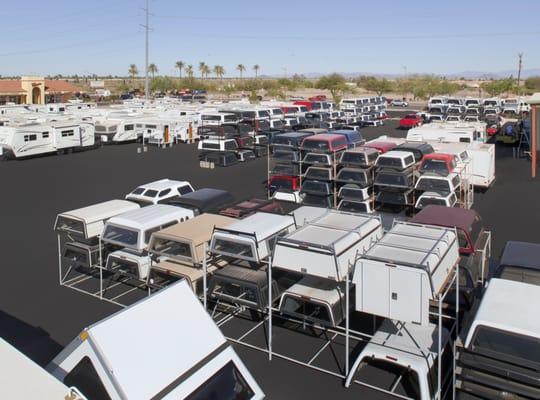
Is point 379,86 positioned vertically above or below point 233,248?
above

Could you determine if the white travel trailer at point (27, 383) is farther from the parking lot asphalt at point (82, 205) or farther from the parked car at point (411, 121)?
the parked car at point (411, 121)

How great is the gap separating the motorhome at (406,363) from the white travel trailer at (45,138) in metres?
30.8

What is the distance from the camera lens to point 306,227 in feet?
33.8

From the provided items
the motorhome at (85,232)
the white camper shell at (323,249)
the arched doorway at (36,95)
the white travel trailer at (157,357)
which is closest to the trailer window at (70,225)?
the motorhome at (85,232)

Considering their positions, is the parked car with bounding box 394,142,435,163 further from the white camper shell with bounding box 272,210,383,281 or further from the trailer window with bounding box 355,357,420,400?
the trailer window with bounding box 355,357,420,400

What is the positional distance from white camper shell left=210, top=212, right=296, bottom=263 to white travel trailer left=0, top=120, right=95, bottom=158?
90.7ft

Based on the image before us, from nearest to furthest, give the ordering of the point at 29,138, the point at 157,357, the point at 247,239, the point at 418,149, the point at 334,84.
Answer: the point at 157,357 → the point at 247,239 → the point at 418,149 → the point at 29,138 → the point at 334,84

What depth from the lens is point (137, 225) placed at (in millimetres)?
11867

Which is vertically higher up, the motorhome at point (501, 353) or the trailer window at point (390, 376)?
the motorhome at point (501, 353)

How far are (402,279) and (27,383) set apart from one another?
5.33m

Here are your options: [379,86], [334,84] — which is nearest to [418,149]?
[334,84]

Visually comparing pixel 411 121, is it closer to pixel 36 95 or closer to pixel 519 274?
pixel 519 274

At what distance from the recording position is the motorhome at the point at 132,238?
38.4 feet

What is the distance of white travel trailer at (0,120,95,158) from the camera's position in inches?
1320
